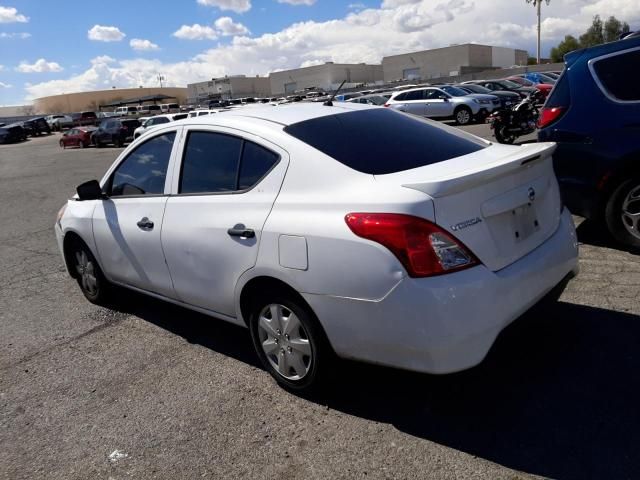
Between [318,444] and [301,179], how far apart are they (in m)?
1.40

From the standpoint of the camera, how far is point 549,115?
5273 mm

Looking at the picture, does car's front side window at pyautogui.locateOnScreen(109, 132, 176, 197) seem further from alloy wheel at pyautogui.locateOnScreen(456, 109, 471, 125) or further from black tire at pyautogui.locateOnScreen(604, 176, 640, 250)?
alloy wheel at pyautogui.locateOnScreen(456, 109, 471, 125)

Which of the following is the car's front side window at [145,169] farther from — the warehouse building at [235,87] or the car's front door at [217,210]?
the warehouse building at [235,87]

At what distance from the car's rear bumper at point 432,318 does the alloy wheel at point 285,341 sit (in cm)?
25

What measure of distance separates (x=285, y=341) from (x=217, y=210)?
910 millimetres

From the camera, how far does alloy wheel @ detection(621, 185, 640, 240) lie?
4.80 m

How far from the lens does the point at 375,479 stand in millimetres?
2537

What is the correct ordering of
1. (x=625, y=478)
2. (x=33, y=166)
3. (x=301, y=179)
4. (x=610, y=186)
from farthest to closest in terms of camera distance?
(x=33, y=166), (x=610, y=186), (x=301, y=179), (x=625, y=478)

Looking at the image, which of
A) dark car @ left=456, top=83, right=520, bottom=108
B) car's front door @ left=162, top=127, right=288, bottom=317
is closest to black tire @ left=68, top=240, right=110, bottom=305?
car's front door @ left=162, top=127, right=288, bottom=317

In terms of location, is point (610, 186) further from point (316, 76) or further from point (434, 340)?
point (316, 76)

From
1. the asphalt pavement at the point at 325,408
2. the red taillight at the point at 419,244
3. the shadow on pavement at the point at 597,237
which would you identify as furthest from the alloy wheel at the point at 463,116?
the red taillight at the point at 419,244

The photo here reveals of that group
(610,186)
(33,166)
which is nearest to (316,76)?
(33,166)

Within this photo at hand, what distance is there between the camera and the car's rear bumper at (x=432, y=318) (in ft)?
8.27

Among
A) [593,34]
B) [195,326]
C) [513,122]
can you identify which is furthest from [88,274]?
[593,34]
